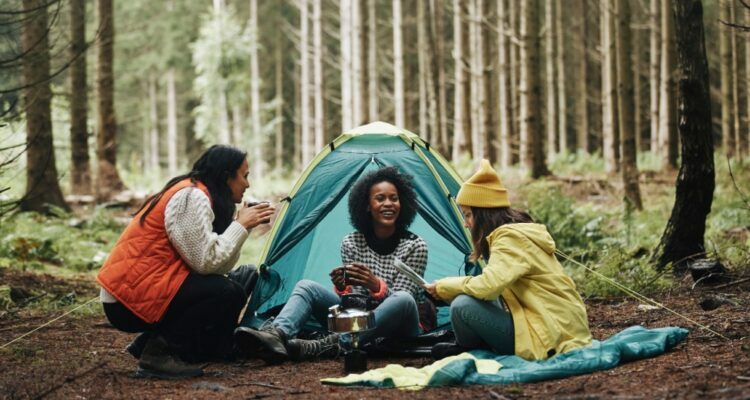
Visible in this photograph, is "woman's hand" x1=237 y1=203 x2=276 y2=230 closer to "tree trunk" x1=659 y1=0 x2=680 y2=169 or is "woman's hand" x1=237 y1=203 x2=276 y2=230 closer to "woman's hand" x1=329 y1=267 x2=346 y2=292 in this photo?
"woman's hand" x1=329 y1=267 x2=346 y2=292

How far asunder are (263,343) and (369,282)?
0.75 metres

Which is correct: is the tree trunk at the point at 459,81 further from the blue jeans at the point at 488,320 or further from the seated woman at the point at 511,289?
the blue jeans at the point at 488,320

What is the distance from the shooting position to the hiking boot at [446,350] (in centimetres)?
491

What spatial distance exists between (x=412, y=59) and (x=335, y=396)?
107 feet

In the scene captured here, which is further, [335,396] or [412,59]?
[412,59]

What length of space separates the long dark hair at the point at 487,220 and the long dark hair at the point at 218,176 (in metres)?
1.39

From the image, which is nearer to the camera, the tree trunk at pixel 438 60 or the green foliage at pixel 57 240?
the green foliage at pixel 57 240

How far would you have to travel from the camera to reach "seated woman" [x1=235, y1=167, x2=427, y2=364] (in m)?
5.08

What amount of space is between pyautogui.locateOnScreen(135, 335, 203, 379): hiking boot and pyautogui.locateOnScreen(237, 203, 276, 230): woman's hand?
77 cm

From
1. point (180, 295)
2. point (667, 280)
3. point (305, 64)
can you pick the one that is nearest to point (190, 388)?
point (180, 295)

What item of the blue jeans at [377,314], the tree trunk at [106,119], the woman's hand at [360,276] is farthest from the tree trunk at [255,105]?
the woman's hand at [360,276]

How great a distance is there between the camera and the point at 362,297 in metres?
5.09

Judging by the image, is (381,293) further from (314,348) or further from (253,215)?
(253,215)

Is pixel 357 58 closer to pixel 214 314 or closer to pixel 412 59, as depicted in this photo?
pixel 214 314
